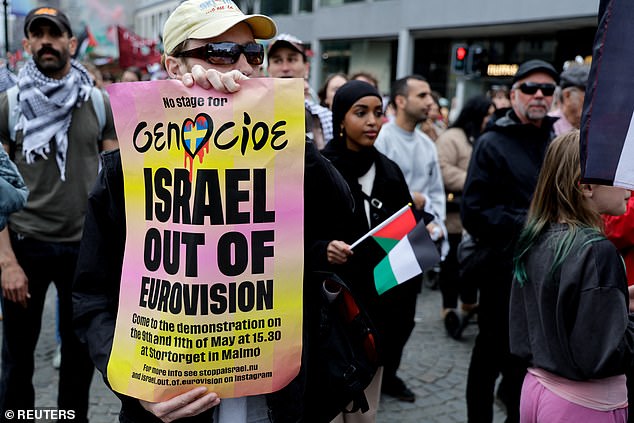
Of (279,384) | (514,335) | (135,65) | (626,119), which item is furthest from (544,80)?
(135,65)

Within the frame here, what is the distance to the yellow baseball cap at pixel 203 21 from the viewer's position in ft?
5.19

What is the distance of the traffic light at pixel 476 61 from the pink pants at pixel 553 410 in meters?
11.0

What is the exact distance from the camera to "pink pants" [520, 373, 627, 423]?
87.2 inches

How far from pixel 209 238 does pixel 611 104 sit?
98cm

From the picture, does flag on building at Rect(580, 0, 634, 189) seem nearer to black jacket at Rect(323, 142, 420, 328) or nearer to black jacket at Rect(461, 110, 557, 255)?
black jacket at Rect(323, 142, 420, 328)

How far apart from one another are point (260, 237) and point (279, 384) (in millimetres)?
368

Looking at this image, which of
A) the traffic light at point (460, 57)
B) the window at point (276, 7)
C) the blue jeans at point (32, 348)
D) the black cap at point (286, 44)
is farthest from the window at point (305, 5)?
the blue jeans at point (32, 348)

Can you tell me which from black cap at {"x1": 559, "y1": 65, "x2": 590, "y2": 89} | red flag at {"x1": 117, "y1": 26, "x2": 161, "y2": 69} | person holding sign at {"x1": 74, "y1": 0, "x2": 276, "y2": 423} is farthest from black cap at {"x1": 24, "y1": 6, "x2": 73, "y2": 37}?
red flag at {"x1": 117, "y1": 26, "x2": 161, "y2": 69}

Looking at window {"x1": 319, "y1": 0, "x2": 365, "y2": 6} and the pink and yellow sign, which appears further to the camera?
window {"x1": 319, "y1": 0, "x2": 365, "y2": 6}

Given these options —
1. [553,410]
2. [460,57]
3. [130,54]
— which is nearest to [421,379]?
[553,410]

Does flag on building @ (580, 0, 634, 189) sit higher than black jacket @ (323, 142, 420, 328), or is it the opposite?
flag on building @ (580, 0, 634, 189)

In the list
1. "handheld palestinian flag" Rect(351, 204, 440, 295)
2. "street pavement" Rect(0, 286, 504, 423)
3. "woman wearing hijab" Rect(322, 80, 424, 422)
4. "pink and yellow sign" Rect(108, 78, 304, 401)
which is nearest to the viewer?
"pink and yellow sign" Rect(108, 78, 304, 401)

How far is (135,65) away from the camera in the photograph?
1337cm

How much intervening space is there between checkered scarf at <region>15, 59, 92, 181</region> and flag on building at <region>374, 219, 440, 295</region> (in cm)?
182
